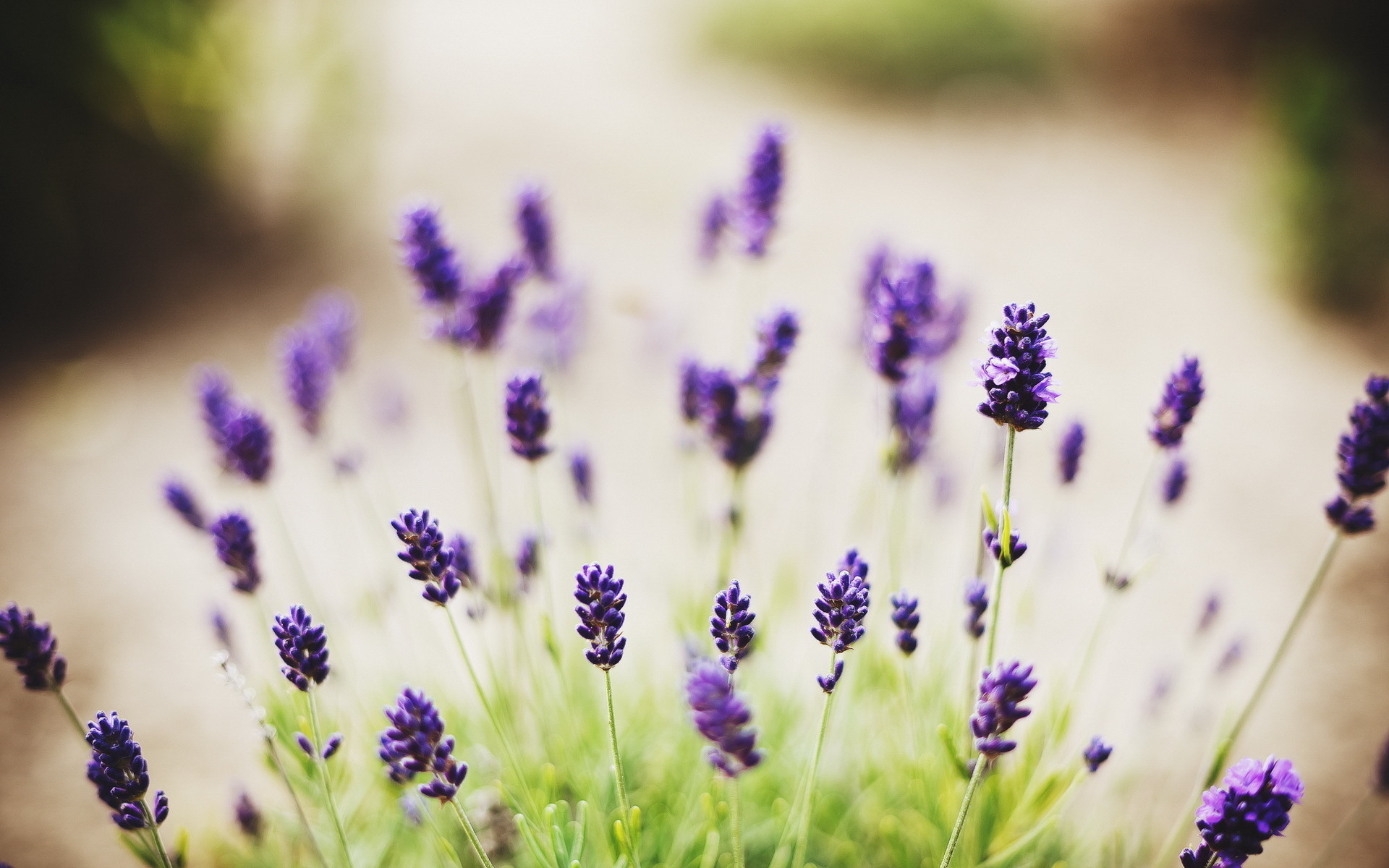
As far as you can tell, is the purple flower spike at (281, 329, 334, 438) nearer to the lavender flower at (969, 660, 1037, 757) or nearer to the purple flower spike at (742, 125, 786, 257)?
the purple flower spike at (742, 125, 786, 257)

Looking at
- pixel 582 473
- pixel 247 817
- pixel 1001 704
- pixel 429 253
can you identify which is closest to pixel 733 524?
pixel 582 473

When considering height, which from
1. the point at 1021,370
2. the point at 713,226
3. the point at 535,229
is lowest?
the point at 1021,370

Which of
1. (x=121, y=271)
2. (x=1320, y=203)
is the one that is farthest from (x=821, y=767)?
(x=1320, y=203)

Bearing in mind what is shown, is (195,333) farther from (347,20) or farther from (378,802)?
(378,802)

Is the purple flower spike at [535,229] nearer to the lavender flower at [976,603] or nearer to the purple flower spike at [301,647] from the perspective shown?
the purple flower spike at [301,647]

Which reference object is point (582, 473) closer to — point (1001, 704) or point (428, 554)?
point (428, 554)
